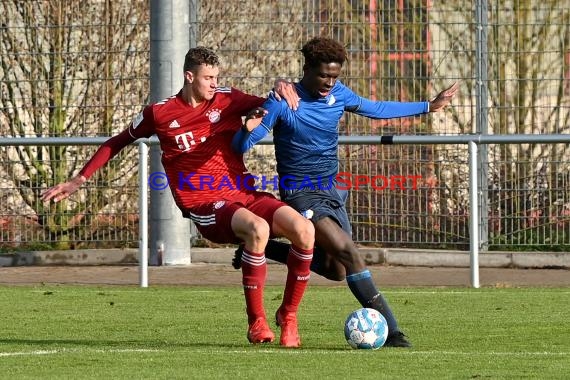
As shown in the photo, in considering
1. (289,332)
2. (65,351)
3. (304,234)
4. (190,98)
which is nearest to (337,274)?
(304,234)

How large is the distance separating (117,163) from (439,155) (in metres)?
3.60

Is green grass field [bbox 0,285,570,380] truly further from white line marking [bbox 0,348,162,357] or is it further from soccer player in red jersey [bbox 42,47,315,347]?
soccer player in red jersey [bbox 42,47,315,347]

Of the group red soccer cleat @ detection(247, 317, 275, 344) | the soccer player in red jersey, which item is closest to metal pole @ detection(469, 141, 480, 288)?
the soccer player in red jersey

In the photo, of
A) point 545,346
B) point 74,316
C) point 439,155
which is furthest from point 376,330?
point 439,155

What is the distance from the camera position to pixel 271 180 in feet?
50.3

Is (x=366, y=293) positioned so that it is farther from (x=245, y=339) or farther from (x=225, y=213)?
(x=225, y=213)

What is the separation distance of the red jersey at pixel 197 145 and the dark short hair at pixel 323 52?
54cm

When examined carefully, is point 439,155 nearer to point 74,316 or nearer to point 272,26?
point 272,26

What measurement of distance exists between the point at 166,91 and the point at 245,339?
21.5ft

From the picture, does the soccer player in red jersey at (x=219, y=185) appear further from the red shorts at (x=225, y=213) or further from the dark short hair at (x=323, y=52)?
the dark short hair at (x=323, y=52)

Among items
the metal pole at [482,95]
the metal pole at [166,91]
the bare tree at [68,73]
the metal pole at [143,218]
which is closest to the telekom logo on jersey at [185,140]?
the metal pole at [143,218]

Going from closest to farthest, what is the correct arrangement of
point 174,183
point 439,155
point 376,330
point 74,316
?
point 376,330
point 174,183
point 74,316
point 439,155

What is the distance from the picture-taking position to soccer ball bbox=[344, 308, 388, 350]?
7789 millimetres

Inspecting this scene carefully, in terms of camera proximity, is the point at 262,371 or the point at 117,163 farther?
the point at 117,163
